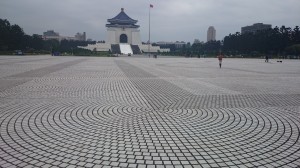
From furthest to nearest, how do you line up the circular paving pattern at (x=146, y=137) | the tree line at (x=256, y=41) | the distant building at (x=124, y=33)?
the distant building at (x=124, y=33) < the tree line at (x=256, y=41) < the circular paving pattern at (x=146, y=137)

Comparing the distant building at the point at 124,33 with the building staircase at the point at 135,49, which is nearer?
the building staircase at the point at 135,49

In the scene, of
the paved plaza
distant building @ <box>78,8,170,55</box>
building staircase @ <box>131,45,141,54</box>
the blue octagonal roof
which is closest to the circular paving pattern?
the paved plaza

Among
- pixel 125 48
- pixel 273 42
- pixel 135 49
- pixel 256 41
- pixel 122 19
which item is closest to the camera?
pixel 273 42

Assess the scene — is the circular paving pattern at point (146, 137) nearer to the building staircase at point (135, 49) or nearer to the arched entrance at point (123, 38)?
the building staircase at point (135, 49)

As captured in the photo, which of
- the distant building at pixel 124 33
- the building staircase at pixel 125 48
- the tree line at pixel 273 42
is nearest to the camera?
the tree line at pixel 273 42

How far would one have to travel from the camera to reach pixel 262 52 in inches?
3036

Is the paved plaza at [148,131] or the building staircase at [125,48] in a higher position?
the building staircase at [125,48]

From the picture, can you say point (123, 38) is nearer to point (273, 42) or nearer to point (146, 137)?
point (273, 42)

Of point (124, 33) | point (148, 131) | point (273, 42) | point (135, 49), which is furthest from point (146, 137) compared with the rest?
point (124, 33)

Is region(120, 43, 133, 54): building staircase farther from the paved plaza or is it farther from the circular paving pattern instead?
the circular paving pattern

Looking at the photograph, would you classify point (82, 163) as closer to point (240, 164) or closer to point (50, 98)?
point (240, 164)

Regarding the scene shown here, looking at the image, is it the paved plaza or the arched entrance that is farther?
the arched entrance

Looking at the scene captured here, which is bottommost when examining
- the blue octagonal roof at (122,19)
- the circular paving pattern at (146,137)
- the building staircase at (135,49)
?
the circular paving pattern at (146,137)

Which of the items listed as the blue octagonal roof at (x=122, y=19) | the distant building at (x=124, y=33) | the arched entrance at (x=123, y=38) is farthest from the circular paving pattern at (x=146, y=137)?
the arched entrance at (x=123, y=38)
